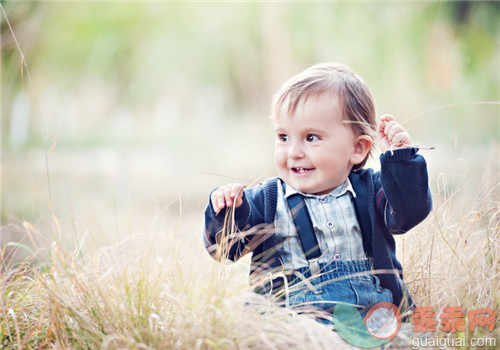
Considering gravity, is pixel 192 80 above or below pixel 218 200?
above

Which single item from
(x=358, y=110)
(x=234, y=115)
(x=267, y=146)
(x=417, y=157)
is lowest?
→ (x=267, y=146)

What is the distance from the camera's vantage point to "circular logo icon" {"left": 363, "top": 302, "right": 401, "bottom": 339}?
1363 mm

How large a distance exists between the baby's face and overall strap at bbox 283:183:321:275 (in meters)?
0.06

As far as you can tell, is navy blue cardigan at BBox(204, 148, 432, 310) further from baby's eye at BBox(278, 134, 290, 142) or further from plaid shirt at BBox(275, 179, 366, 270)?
baby's eye at BBox(278, 134, 290, 142)

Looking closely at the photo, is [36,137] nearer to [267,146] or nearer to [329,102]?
[267,146]

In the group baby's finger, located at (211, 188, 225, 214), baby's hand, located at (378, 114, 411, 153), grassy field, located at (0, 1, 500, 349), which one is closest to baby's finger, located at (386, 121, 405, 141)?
baby's hand, located at (378, 114, 411, 153)

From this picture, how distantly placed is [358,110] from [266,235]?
43 centimetres

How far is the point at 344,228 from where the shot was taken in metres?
1.48

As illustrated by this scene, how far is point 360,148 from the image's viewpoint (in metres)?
1.55

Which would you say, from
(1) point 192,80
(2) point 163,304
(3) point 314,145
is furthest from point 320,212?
(1) point 192,80

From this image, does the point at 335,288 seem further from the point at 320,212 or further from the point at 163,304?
the point at 163,304

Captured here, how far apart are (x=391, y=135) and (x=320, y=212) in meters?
0.28

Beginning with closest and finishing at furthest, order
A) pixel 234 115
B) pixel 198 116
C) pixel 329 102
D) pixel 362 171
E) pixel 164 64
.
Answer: pixel 329 102, pixel 362 171, pixel 164 64, pixel 234 115, pixel 198 116

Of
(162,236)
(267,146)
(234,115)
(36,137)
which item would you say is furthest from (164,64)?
(162,236)
